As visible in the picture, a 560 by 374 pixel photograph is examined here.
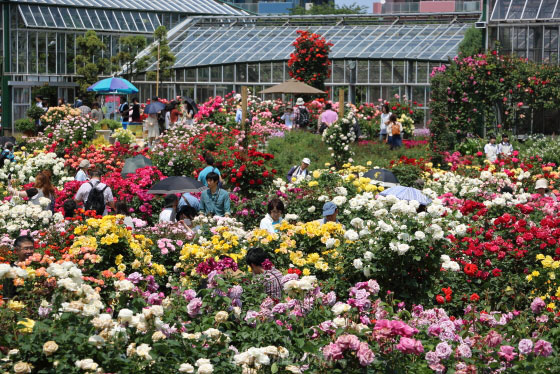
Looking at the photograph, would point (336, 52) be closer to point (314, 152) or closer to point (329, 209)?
point (314, 152)

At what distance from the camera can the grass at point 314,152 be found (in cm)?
1551

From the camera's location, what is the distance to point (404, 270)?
6.59 meters

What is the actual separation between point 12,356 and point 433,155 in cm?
1329

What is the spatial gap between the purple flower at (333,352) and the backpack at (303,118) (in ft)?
53.4

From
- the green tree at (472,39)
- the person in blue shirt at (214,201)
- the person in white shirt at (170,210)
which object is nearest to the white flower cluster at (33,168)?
the person in blue shirt at (214,201)

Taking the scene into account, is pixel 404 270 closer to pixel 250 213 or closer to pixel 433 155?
pixel 250 213

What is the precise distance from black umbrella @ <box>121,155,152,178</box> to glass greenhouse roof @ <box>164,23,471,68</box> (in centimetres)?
1473

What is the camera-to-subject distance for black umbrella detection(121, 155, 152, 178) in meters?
13.5

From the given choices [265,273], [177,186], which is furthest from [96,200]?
[265,273]

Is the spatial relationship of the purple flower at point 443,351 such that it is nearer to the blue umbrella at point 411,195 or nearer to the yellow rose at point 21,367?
the yellow rose at point 21,367

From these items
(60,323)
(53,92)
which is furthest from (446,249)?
(53,92)

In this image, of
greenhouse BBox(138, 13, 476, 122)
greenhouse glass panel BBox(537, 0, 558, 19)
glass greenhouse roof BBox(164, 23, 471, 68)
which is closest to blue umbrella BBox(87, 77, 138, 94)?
greenhouse BBox(138, 13, 476, 122)

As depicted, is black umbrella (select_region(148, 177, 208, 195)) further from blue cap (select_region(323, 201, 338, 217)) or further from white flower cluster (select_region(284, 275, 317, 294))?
white flower cluster (select_region(284, 275, 317, 294))

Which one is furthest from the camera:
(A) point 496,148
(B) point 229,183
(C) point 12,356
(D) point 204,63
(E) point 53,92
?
(E) point 53,92
